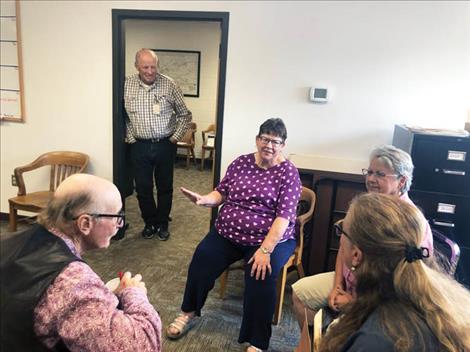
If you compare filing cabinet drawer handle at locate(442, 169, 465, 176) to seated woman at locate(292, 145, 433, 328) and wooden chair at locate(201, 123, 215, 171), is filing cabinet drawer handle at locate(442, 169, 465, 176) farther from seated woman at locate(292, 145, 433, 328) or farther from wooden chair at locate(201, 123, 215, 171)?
wooden chair at locate(201, 123, 215, 171)

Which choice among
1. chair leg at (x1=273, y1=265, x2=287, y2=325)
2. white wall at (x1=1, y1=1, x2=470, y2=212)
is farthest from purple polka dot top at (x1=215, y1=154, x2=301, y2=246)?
white wall at (x1=1, y1=1, x2=470, y2=212)

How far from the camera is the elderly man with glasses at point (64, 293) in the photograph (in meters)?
0.93

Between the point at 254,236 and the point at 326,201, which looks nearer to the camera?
the point at 254,236

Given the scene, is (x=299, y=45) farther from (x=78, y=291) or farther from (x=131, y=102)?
(x=78, y=291)

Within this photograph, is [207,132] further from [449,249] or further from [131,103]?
[449,249]

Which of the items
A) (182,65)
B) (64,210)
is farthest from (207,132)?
(64,210)

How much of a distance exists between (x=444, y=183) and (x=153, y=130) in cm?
223

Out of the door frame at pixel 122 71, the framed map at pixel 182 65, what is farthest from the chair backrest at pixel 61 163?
the framed map at pixel 182 65

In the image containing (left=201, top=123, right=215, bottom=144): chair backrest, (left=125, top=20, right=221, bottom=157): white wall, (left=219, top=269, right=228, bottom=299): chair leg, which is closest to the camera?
(left=219, top=269, right=228, bottom=299): chair leg

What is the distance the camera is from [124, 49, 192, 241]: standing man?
3.23 meters

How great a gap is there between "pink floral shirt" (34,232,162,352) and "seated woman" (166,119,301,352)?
104 cm

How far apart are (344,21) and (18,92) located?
9.25 ft

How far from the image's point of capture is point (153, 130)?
10.7 ft

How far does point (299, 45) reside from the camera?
9.45 feet
